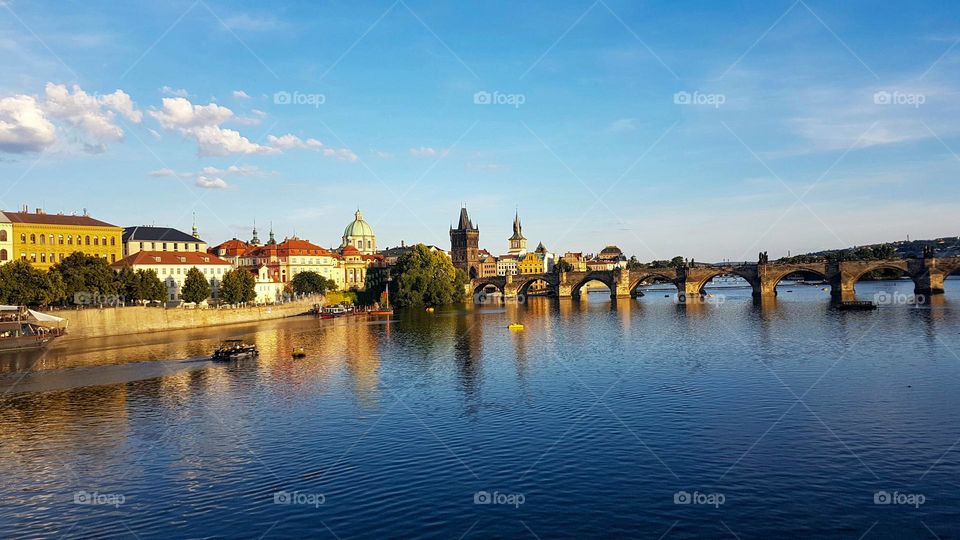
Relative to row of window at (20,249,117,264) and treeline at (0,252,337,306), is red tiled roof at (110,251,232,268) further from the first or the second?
treeline at (0,252,337,306)

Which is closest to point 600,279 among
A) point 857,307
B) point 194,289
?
point 857,307

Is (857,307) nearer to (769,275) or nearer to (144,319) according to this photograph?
(769,275)

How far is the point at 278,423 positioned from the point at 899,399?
36034mm

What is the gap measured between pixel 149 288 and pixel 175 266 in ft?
80.0

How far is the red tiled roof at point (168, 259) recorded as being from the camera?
12219cm

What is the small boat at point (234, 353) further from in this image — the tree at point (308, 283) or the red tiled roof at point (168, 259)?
the tree at point (308, 283)

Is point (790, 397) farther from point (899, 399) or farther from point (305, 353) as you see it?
point (305, 353)

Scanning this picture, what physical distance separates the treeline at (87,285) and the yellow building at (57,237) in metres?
14.0

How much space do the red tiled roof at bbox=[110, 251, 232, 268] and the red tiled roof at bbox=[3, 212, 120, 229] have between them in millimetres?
8332

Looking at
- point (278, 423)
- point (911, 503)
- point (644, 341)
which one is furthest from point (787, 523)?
point (644, 341)

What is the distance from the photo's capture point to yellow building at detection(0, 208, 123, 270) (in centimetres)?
11025

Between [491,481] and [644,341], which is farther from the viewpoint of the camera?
[644,341]

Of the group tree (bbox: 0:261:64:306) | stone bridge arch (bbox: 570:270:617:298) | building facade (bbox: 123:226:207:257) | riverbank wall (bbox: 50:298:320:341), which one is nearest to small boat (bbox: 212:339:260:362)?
riverbank wall (bbox: 50:298:320:341)

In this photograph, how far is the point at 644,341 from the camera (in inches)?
2977
